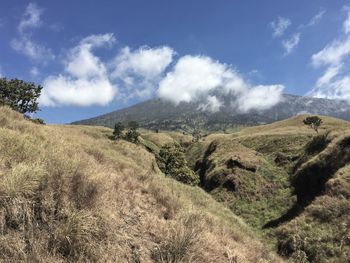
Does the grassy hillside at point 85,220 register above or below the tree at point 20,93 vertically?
below

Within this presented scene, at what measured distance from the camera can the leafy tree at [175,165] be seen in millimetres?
53312

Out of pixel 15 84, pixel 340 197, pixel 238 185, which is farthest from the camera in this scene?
pixel 15 84

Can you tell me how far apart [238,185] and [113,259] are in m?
39.9

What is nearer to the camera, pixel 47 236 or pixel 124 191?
pixel 47 236

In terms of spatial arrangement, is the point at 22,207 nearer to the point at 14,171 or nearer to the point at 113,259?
the point at 14,171

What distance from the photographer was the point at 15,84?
8100 cm

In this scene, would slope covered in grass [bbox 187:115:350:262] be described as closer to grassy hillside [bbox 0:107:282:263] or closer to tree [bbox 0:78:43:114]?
grassy hillside [bbox 0:107:282:263]

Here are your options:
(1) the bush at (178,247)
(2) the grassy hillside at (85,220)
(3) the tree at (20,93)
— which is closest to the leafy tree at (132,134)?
(3) the tree at (20,93)

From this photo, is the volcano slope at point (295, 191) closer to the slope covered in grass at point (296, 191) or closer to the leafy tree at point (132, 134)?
the slope covered in grass at point (296, 191)

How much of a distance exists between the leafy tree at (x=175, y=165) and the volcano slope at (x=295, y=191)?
9.67 ft

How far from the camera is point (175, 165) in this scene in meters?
59.1

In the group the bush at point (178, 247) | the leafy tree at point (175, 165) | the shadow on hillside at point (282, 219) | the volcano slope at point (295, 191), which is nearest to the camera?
the bush at point (178, 247)

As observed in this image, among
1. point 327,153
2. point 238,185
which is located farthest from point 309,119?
point 327,153

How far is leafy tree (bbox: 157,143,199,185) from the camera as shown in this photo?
53312mm
